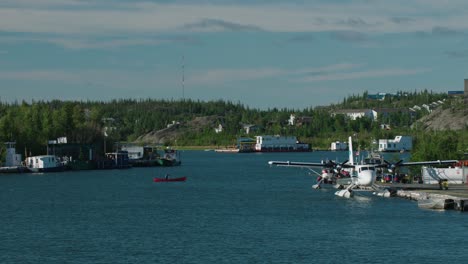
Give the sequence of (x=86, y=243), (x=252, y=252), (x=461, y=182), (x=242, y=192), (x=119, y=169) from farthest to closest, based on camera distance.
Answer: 1. (x=119, y=169)
2. (x=242, y=192)
3. (x=461, y=182)
4. (x=86, y=243)
5. (x=252, y=252)

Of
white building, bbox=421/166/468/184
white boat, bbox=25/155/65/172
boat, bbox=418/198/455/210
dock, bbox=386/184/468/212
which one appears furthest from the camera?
white boat, bbox=25/155/65/172

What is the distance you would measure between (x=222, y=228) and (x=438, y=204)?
19.3 m

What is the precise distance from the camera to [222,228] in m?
72.5

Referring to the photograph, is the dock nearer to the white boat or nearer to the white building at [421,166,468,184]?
the white building at [421,166,468,184]

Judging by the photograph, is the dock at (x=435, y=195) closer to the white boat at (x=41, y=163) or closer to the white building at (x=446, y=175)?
the white building at (x=446, y=175)

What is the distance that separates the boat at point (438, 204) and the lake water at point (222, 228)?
3.49 ft

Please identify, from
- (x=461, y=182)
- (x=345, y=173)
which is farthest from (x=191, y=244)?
(x=345, y=173)

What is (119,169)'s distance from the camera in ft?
592

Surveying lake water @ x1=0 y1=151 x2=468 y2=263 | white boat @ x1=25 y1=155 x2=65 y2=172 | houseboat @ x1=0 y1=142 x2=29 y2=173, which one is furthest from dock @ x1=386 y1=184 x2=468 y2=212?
houseboat @ x1=0 y1=142 x2=29 y2=173

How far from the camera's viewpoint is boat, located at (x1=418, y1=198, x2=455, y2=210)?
80.7 m

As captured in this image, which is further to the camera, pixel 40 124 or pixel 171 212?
pixel 40 124

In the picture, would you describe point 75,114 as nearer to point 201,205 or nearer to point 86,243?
point 201,205

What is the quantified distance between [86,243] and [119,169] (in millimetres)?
115707

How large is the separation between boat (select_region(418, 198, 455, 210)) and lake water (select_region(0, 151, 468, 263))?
1.06 m
